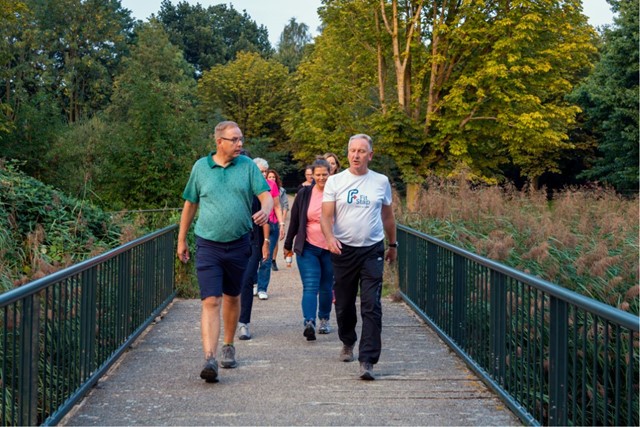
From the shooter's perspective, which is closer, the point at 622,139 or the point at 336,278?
the point at 336,278

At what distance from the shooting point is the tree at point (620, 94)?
119 ft

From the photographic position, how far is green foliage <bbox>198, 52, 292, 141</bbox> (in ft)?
186

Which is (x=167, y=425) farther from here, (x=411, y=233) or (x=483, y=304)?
(x=411, y=233)

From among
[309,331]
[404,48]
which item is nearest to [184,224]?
[309,331]

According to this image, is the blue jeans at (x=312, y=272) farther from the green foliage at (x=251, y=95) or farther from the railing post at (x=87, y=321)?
the green foliage at (x=251, y=95)

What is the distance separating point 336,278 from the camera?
253 inches

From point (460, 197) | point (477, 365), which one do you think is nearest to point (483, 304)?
point (477, 365)

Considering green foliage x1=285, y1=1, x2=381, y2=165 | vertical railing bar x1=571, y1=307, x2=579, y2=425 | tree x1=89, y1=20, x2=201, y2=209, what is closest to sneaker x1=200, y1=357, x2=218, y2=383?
vertical railing bar x1=571, y1=307, x2=579, y2=425

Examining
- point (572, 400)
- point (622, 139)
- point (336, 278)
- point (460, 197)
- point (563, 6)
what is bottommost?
point (572, 400)

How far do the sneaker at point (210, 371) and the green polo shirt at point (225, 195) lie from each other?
2.92 feet

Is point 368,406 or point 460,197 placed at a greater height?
point 460,197

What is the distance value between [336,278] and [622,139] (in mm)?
35249

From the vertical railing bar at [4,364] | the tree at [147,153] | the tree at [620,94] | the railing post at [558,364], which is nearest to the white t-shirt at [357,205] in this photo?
the railing post at [558,364]

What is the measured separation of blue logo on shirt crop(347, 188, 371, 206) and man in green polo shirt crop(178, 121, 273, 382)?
641mm
